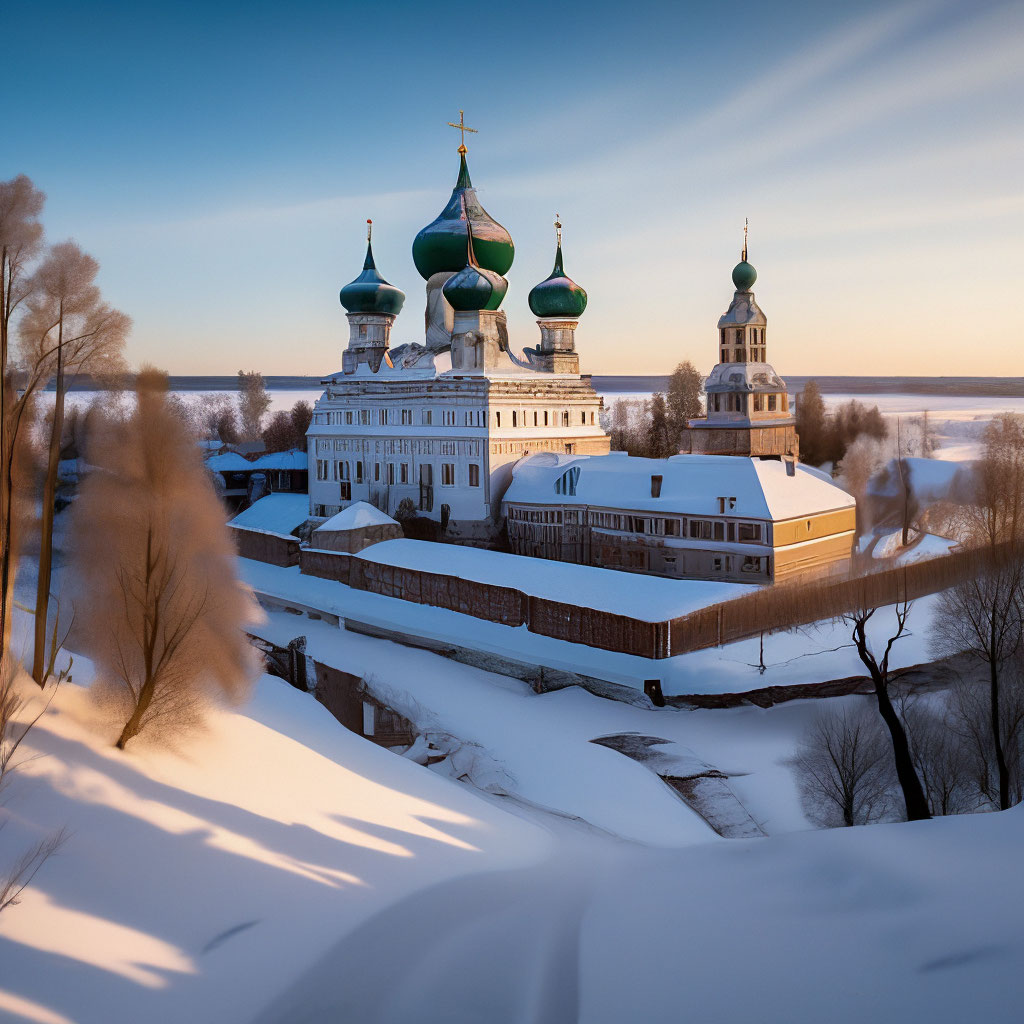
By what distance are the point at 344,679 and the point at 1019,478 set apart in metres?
14.0

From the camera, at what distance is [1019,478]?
1864 cm

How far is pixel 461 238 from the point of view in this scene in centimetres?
3175

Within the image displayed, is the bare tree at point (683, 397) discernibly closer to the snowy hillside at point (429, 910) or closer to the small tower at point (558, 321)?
the small tower at point (558, 321)

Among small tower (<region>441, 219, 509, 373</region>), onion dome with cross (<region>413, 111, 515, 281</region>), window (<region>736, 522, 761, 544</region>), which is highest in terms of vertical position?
onion dome with cross (<region>413, 111, 515, 281</region>)

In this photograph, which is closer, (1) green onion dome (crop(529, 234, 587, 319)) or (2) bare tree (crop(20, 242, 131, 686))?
(2) bare tree (crop(20, 242, 131, 686))

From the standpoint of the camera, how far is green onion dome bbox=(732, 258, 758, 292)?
107ft

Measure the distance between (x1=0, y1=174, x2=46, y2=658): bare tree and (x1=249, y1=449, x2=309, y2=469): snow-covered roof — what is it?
114 ft

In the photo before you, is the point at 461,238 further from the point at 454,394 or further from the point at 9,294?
the point at 9,294

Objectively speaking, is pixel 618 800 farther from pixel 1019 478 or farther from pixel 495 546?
pixel 495 546

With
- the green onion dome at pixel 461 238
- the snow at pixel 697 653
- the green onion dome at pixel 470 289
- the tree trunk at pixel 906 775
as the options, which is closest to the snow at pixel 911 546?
the snow at pixel 697 653

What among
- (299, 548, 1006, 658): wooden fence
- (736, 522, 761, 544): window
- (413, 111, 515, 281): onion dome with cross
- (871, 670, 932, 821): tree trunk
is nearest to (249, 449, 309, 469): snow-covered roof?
(413, 111, 515, 281): onion dome with cross

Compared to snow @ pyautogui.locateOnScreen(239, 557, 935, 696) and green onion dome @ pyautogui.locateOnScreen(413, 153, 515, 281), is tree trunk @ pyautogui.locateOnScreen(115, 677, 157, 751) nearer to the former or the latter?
snow @ pyautogui.locateOnScreen(239, 557, 935, 696)

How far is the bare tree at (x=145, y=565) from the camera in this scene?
9422mm

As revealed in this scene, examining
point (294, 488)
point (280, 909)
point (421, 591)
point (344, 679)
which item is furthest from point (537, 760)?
point (294, 488)
